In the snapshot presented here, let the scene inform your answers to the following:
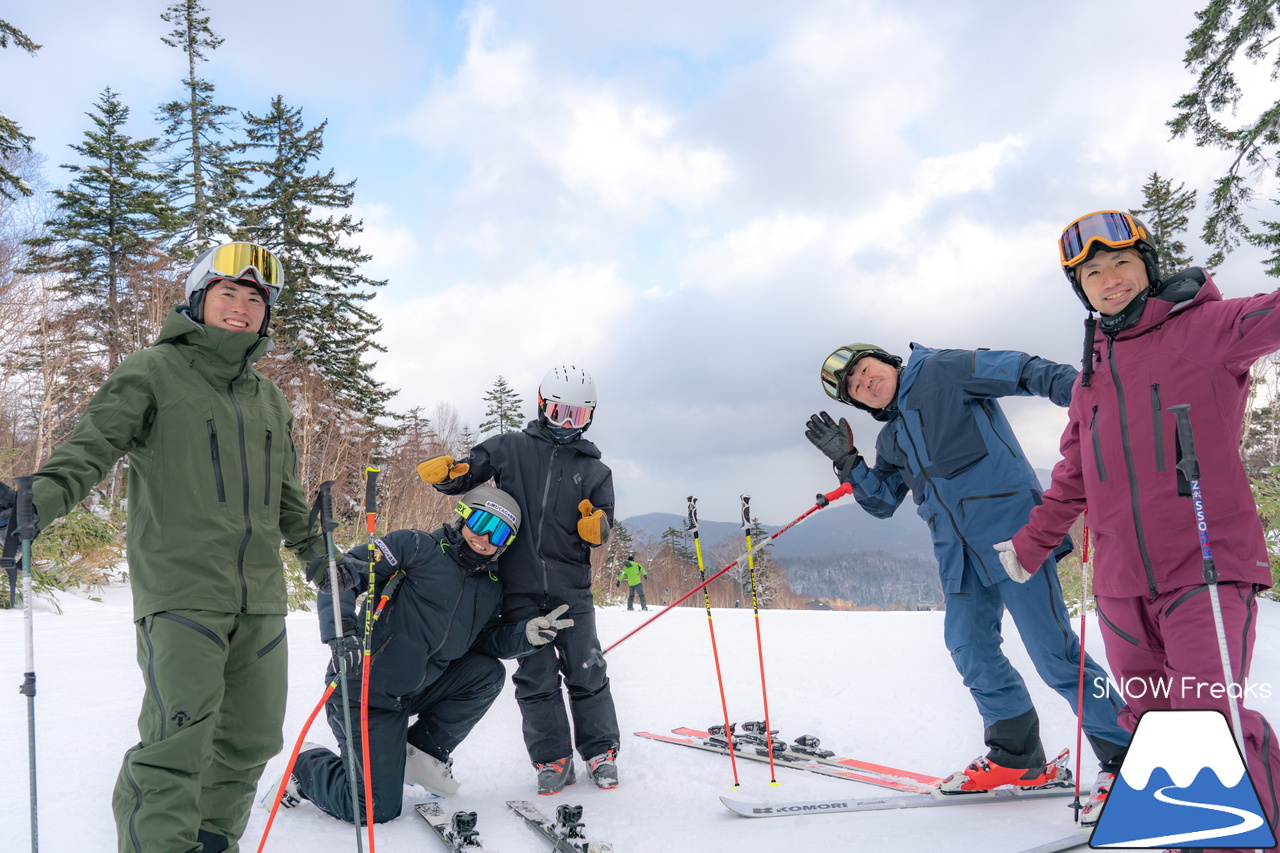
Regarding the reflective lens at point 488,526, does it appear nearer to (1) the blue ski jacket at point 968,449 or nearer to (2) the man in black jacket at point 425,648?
(2) the man in black jacket at point 425,648

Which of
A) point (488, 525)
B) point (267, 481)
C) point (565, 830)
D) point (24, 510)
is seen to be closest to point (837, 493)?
point (488, 525)

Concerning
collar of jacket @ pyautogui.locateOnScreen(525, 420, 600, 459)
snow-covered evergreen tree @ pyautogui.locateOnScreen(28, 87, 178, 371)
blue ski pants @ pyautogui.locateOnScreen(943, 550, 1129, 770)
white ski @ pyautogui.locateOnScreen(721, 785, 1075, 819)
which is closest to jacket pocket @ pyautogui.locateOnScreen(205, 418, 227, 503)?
collar of jacket @ pyautogui.locateOnScreen(525, 420, 600, 459)

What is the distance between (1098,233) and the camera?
Answer: 2516 mm

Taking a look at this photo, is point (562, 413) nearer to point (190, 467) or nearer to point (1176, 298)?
point (190, 467)

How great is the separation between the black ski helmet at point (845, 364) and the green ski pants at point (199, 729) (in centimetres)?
291

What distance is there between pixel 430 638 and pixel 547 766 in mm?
1011

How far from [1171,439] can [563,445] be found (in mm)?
2971

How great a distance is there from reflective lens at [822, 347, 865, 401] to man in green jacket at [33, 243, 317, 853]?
2.74m

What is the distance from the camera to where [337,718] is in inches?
137

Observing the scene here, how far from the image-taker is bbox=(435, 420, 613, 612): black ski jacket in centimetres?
405

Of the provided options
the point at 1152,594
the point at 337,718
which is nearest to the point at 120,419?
the point at 337,718

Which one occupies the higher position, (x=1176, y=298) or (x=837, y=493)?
(x=1176, y=298)

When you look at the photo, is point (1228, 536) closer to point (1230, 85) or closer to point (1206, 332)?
point (1206, 332)

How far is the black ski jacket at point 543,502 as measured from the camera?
159 inches
